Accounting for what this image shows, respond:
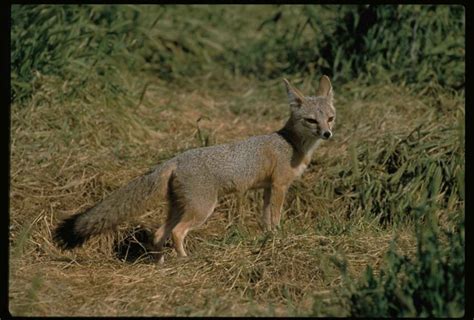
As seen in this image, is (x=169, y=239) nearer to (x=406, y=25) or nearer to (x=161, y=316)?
(x=161, y=316)

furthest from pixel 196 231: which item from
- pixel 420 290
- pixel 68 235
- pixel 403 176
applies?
pixel 420 290

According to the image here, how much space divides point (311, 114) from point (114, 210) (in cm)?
206

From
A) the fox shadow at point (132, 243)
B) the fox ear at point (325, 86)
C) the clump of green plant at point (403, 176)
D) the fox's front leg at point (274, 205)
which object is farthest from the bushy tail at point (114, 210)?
the clump of green plant at point (403, 176)

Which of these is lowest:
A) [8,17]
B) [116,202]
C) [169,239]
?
[169,239]

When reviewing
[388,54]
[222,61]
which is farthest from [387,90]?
[222,61]

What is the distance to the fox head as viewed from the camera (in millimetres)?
7602

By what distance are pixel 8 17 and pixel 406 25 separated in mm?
5028

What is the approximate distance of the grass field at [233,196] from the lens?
219 inches

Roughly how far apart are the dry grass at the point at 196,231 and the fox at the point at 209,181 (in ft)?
0.79

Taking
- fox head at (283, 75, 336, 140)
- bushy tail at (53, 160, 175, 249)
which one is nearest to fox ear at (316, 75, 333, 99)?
fox head at (283, 75, 336, 140)

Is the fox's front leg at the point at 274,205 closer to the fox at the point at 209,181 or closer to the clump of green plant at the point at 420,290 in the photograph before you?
the fox at the point at 209,181

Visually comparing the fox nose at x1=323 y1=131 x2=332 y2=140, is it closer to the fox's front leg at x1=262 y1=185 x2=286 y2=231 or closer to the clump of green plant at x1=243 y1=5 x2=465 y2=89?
the fox's front leg at x1=262 y1=185 x2=286 y2=231

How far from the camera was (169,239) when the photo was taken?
7.78 m

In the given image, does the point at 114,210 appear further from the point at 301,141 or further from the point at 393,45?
the point at 393,45
